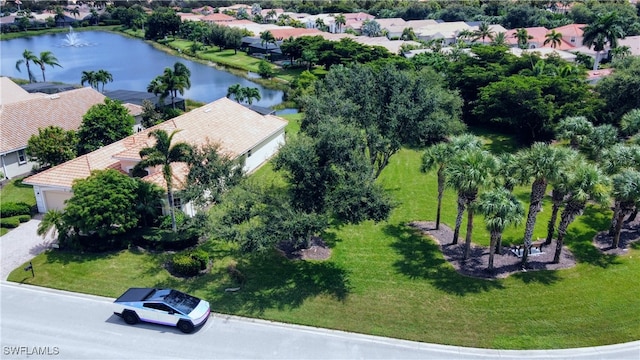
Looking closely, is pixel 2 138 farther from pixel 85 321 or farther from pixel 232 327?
pixel 232 327

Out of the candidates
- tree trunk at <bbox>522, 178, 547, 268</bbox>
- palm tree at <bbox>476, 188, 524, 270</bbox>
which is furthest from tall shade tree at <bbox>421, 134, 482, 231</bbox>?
palm tree at <bbox>476, 188, 524, 270</bbox>

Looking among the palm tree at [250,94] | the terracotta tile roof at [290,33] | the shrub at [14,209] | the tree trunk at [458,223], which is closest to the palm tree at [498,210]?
the tree trunk at [458,223]

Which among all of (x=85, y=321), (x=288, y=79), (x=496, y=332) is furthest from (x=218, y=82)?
(x=496, y=332)

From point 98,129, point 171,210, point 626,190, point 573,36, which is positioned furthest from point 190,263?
point 573,36

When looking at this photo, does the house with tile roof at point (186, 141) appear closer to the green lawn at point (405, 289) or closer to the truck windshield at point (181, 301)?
the green lawn at point (405, 289)

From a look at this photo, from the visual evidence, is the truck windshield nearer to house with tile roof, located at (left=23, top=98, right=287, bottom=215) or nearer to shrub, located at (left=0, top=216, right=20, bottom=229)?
house with tile roof, located at (left=23, top=98, right=287, bottom=215)
